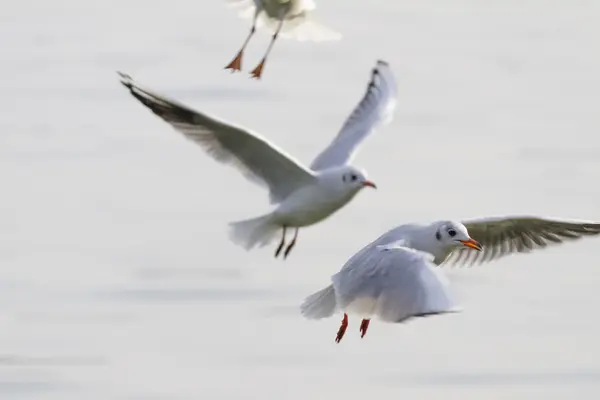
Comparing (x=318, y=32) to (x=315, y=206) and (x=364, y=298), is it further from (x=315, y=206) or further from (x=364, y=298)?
(x=364, y=298)

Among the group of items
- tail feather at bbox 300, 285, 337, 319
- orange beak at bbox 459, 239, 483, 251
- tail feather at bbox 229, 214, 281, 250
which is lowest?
tail feather at bbox 300, 285, 337, 319

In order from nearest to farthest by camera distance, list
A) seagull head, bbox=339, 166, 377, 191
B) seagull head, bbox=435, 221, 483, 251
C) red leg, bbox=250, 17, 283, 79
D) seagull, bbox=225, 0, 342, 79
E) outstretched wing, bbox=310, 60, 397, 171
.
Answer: seagull head, bbox=435, 221, 483, 251
seagull head, bbox=339, 166, 377, 191
outstretched wing, bbox=310, 60, 397, 171
red leg, bbox=250, 17, 283, 79
seagull, bbox=225, 0, 342, 79

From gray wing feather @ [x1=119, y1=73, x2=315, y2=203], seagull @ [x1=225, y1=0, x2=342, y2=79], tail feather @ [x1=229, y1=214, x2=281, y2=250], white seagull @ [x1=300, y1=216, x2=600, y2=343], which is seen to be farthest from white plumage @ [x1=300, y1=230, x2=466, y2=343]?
seagull @ [x1=225, y1=0, x2=342, y2=79]

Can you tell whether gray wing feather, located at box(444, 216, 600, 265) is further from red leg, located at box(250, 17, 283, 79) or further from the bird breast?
red leg, located at box(250, 17, 283, 79)

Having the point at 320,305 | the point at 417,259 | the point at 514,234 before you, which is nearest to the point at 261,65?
the point at 514,234

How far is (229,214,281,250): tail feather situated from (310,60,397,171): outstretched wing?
606 mm

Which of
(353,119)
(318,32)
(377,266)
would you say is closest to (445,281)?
(377,266)

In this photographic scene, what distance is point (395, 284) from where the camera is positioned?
8.93 metres

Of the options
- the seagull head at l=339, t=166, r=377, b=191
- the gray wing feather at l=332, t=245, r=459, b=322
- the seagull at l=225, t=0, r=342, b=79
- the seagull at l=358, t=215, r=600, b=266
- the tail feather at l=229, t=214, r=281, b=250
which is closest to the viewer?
the gray wing feather at l=332, t=245, r=459, b=322

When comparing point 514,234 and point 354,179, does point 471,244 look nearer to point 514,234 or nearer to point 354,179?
point 354,179

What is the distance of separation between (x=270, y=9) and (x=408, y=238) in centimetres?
272

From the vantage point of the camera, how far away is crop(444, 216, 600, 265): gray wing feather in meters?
10.3

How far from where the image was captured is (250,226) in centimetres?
1001

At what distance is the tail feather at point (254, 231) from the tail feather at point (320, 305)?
38 centimetres
